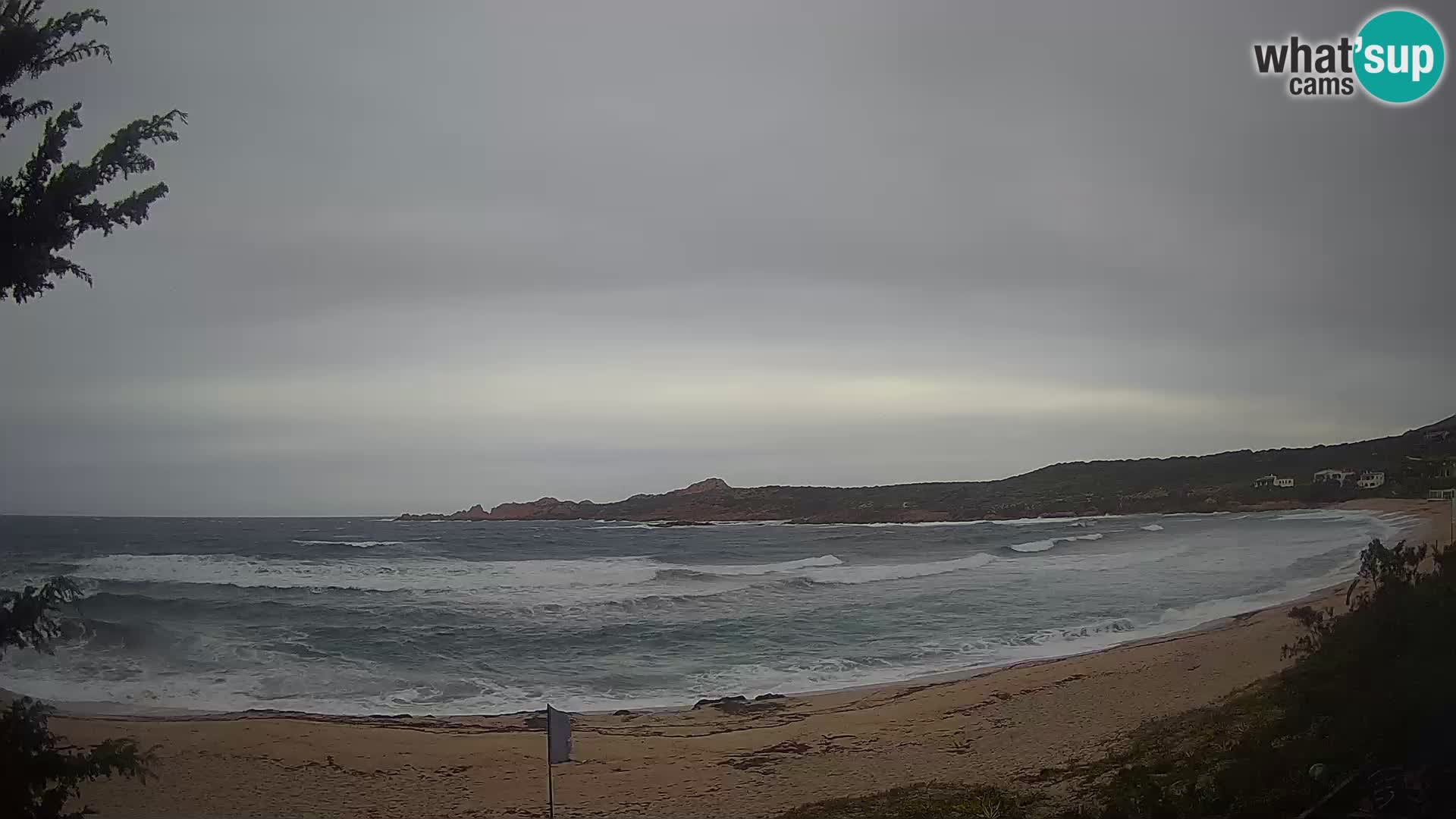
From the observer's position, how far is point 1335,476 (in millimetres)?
5770

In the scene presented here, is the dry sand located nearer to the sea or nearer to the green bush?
the green bush

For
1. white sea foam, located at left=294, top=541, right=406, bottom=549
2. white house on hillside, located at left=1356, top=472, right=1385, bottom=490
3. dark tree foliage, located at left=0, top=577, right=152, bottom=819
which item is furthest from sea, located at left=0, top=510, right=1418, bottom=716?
white sea foam, located at left=294, top=541, right=406, bottom=549

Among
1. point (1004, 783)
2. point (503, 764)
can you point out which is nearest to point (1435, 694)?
point (1004, 783)

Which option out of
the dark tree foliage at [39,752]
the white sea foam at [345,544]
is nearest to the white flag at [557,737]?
the dark tree foliage at [39,752]

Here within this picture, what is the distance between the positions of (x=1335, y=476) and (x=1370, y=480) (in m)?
0.22

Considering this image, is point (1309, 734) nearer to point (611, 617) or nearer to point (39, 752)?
point (39, 752)

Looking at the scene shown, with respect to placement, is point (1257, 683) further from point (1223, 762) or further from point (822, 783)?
point (822, 783)

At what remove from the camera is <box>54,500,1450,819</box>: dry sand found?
460 cm

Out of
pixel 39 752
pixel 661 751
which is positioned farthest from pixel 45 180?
pixel 661 751

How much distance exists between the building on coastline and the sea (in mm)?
281

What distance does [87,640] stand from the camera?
17.2 feet

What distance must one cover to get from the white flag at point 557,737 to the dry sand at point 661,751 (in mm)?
1003

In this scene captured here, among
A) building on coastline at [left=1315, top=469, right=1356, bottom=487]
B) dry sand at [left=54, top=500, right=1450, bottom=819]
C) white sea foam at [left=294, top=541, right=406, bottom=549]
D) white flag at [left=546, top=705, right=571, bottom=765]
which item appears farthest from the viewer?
white sea foam at [left=294, top=541, right=406, bottom=549]

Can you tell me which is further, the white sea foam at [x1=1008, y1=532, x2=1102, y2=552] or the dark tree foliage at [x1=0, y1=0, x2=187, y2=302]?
the white sea foam at [x1=1008, y1=532, x2=1102, y2=552]
